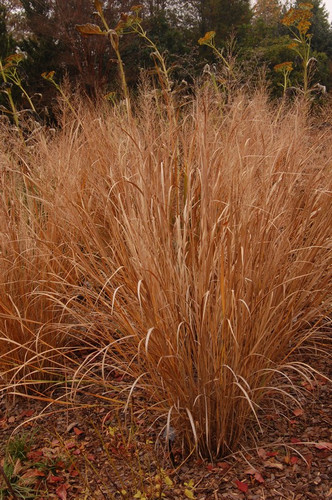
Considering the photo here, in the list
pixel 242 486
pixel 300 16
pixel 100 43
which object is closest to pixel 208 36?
pixel 300 16

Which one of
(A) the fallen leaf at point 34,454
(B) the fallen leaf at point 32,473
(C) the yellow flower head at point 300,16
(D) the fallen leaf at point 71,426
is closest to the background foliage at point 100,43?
(C) the yellow flower head at point 300,16

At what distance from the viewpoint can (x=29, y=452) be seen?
1640mm

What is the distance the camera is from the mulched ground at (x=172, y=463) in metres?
1.39

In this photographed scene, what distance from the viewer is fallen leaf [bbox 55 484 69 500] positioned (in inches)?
56.8

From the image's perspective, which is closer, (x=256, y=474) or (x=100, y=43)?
(x=256, y=474)

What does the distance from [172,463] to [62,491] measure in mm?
350

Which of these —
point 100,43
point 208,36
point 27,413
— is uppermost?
point 100,43

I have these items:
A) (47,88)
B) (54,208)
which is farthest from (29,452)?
(47,88)

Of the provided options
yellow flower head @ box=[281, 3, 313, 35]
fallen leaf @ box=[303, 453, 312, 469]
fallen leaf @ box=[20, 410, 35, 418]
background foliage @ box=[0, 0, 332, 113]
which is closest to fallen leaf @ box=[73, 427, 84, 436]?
fallen leaf @ box=[20, 410, 35, 418]

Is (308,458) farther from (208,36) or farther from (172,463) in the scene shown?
(208,36)

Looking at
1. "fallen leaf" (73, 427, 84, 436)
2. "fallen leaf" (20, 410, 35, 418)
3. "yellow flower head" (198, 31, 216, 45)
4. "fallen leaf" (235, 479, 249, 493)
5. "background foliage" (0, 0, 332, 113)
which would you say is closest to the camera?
"fallen leaf" (235, 479, 249, 493)

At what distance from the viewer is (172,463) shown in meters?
1.49

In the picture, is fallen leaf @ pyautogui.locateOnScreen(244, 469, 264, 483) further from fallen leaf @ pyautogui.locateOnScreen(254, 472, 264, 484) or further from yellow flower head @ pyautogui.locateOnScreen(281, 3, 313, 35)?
yellow flower head @ pyautogui.locateOnScreen(281, 3, 313, 35)

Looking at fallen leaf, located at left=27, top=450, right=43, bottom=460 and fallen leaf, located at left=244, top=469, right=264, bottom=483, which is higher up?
fallen leaf, located at left=244, top=469, right=264, bottom=483
